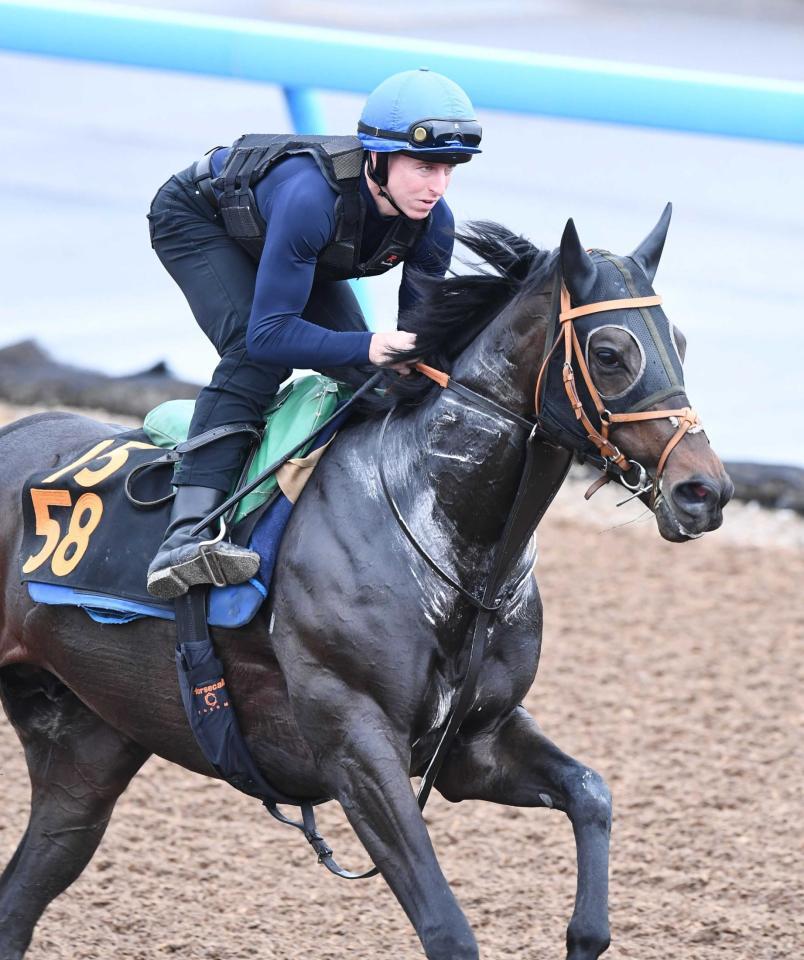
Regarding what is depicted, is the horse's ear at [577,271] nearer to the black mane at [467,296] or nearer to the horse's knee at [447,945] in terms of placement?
the black mane at [467,296]

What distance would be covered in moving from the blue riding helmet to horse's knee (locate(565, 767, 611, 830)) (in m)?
1.47

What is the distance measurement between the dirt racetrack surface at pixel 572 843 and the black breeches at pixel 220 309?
160cm

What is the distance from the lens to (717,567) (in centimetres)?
812

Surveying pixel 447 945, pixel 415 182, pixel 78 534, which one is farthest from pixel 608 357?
pixel 78 534

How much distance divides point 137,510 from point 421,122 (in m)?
1.24

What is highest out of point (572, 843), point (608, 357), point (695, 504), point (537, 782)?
point (608, 357)

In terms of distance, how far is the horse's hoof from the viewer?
375cm

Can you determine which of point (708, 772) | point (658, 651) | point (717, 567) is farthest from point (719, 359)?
point (708, 772)

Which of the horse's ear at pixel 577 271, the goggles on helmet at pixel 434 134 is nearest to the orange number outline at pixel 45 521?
the goggles on helmet at pixel 434 134

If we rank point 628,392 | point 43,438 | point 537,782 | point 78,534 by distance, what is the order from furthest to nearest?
point 43,438
point 78,534
point 537,782
point 628,392

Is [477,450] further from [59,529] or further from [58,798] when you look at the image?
[58,798]

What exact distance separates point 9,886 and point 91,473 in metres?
1.16

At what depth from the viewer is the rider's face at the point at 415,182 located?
3.68 meters

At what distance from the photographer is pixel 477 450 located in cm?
364
